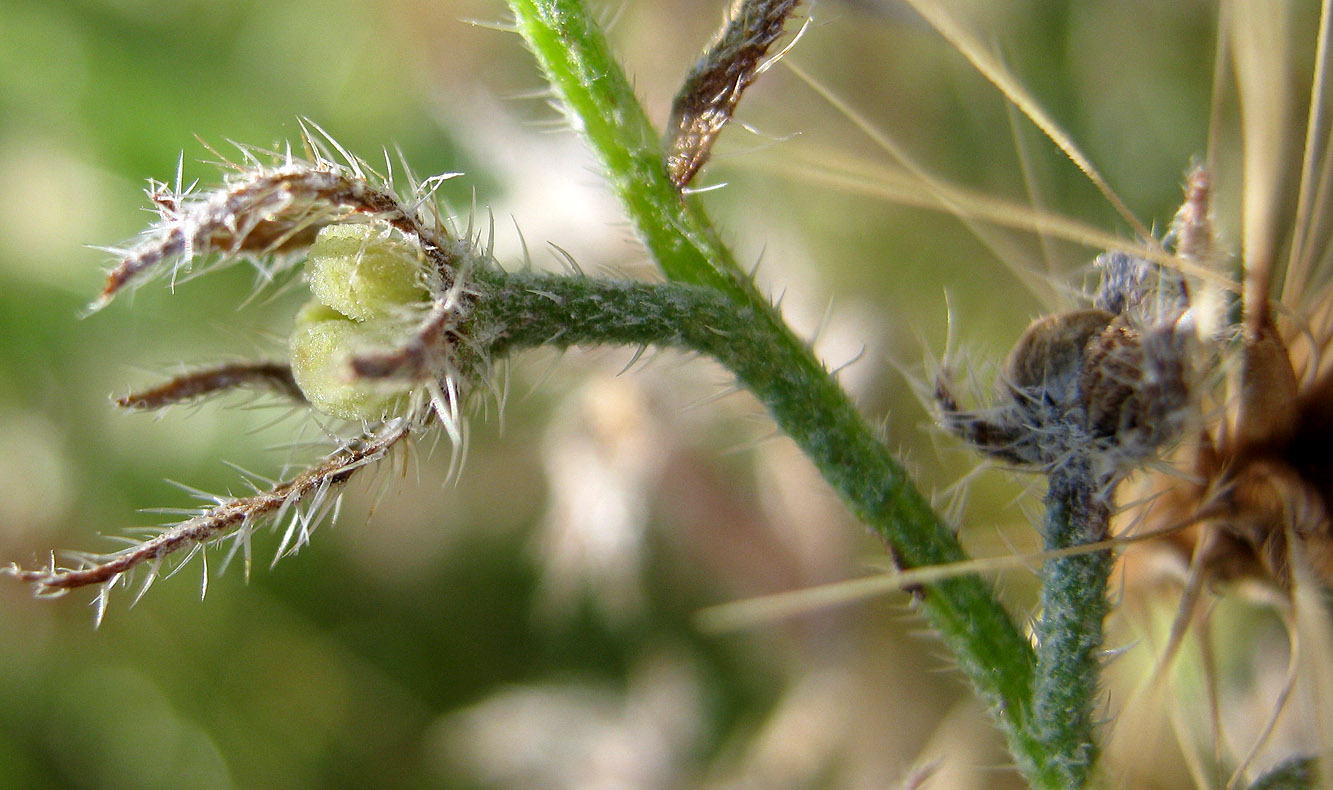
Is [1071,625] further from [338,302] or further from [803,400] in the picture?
[338,302]

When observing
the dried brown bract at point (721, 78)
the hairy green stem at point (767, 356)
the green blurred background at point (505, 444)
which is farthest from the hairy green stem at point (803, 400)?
the green blurred background at point (505, 444)

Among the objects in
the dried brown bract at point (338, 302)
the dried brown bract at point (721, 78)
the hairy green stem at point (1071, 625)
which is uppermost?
the dried brown bract at point (721, 78)

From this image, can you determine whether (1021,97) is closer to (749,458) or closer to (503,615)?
(749,458)

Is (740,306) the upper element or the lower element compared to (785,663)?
upper

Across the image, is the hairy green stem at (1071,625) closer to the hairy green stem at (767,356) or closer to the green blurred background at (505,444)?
the hairy green stem at (767,356)

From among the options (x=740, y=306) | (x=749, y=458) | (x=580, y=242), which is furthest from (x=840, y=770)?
(x=740, y=306)
